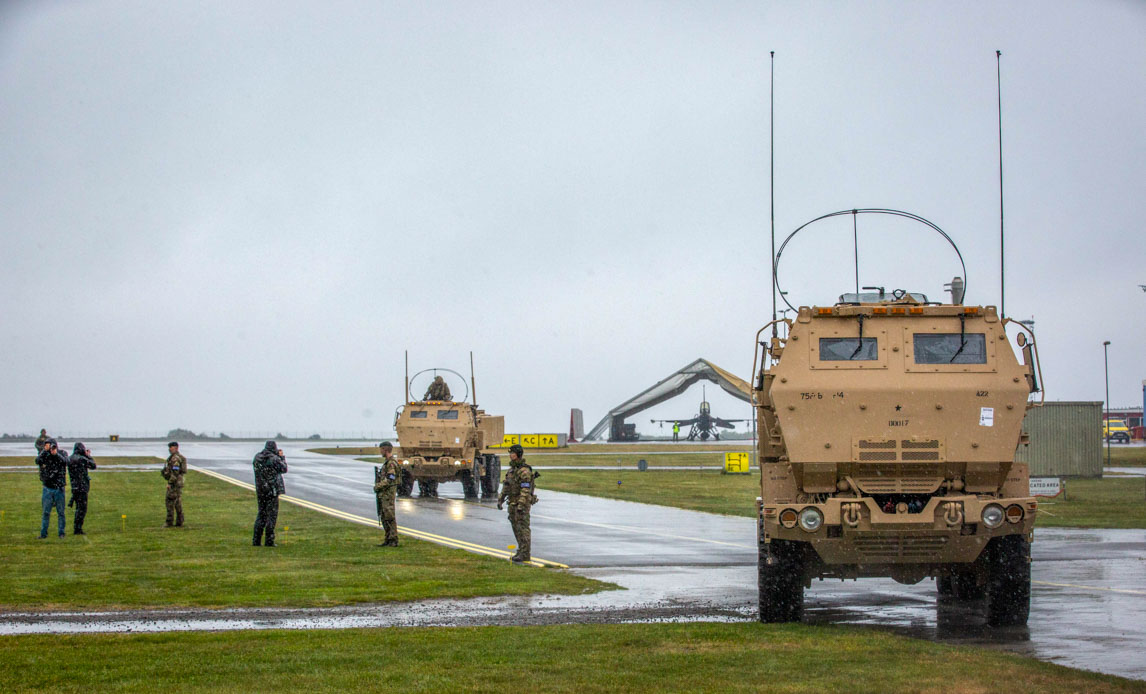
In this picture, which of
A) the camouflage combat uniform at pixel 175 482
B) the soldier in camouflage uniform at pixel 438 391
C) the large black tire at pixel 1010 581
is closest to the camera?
the large black tire at pixel 1010 581

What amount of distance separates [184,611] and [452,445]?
71.8 feet

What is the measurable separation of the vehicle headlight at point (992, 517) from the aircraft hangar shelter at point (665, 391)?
243 ft

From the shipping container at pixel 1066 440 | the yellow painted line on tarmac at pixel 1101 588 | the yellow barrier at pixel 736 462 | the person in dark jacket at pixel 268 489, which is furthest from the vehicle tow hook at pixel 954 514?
the yellow barrier at pixel 736 462

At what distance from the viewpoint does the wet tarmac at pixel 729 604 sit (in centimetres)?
1105

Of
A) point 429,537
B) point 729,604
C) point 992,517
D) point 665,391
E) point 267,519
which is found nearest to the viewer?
point 992,517

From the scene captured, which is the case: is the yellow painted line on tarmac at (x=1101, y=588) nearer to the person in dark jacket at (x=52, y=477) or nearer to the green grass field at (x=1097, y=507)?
the green grass field at (x=1097, y=507)

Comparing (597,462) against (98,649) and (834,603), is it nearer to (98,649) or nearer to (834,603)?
(834,603)

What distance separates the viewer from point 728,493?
36.6 m

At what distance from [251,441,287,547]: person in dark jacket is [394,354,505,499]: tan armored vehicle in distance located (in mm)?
14513

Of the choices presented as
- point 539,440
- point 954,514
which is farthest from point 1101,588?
point 539,440

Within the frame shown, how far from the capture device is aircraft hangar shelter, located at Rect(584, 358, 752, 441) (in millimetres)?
90056

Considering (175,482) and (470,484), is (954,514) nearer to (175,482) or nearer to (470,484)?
(175,482)

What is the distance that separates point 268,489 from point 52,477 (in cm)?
415

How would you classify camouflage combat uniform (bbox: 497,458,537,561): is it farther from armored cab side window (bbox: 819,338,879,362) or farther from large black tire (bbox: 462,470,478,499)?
large black tire (bbox: 462,470,478,499)
